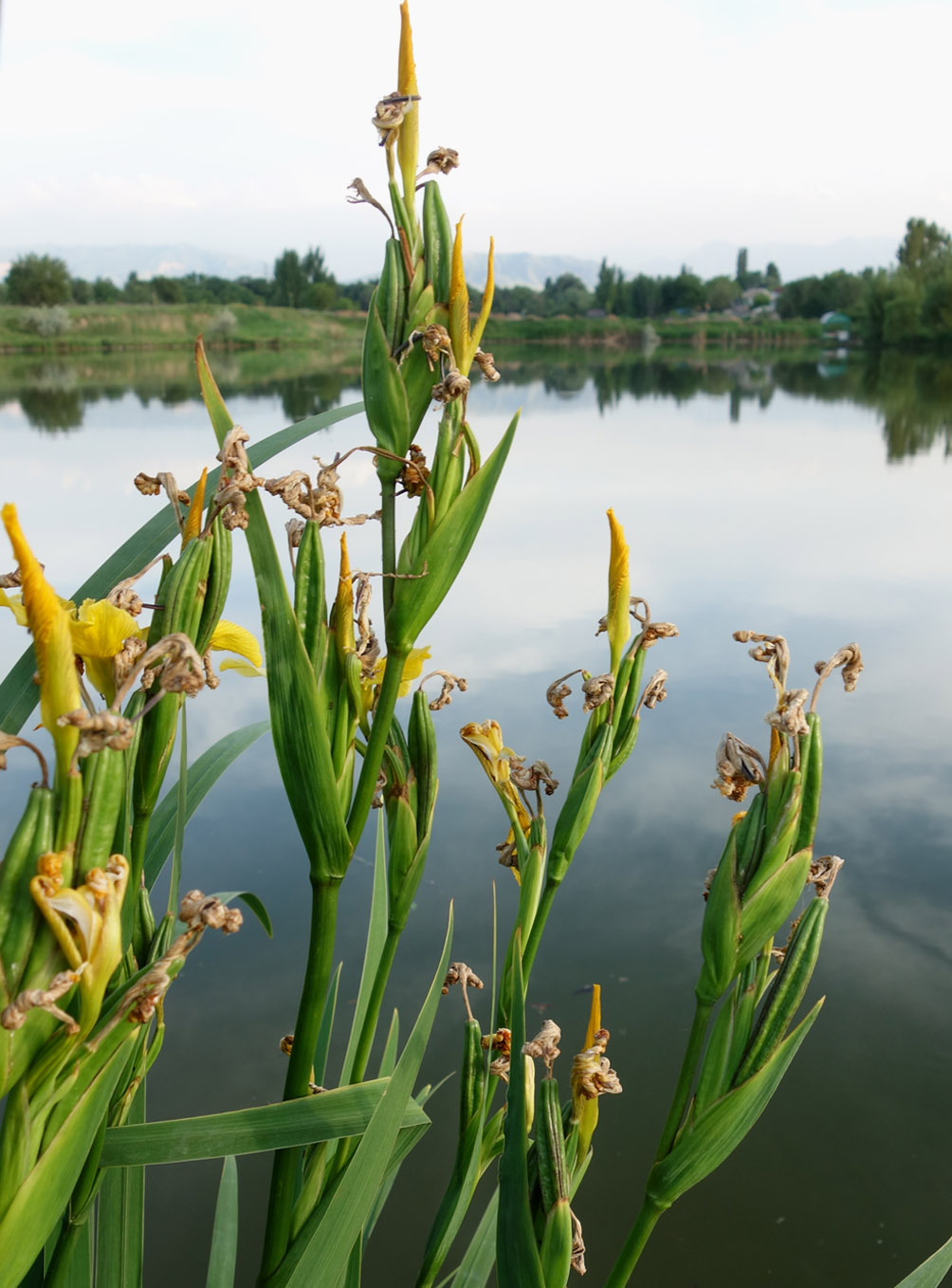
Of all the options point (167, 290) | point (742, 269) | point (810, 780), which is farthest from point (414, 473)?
point (742, 269)

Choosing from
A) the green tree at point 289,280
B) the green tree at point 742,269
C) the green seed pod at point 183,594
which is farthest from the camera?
the green tree at point 742,269

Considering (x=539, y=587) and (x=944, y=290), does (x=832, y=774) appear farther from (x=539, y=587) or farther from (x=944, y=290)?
(x=944, y=290)

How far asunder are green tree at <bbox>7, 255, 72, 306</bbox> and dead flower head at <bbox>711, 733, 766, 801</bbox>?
110 feet

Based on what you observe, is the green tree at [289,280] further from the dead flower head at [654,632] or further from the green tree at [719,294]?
the dead flower head at [654,632]

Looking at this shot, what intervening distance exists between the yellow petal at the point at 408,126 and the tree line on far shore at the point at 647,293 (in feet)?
70.6

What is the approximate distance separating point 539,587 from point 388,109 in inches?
179

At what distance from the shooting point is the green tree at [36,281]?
2895 centimetres

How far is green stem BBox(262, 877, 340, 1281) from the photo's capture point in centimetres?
47

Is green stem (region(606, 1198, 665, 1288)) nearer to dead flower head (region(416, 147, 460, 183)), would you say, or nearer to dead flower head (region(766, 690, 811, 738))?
dead flower head (region(766, 690, 811, 738))

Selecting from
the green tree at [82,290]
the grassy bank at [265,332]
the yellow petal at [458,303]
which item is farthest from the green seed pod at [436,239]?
the green tree at [82,290]

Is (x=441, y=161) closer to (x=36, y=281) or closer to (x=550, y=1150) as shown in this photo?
(x=550, y=1150)

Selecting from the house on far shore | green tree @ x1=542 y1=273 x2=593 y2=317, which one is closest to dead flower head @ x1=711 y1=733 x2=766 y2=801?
the house on far shore

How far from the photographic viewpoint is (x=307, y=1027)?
18.5 inches

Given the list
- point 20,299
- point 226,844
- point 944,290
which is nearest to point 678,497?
point 226,844
